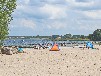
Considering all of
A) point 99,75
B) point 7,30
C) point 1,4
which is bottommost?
point 99,75

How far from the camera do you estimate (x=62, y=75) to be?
21.4 metres

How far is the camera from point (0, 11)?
99.6 feet

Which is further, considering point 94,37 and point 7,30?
point 94,37

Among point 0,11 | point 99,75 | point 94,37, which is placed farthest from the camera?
point 94,37

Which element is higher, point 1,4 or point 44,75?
point 1,4

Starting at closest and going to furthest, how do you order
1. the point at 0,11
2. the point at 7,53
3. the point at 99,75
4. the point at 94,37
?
the point at 99,75, the point at 0,11, the point at 7,53, the point at 94,37

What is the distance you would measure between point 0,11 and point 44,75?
37.4 ft

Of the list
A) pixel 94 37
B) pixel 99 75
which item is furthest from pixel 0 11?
pixel 94 37

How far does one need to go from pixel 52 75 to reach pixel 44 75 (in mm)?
565

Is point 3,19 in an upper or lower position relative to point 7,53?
upper

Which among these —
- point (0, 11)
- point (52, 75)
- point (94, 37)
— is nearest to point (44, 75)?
point (52, 75)

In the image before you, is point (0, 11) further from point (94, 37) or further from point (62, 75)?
point (94, 37)

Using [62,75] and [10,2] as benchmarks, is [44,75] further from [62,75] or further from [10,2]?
[10,2]

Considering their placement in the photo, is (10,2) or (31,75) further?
(10,2)
